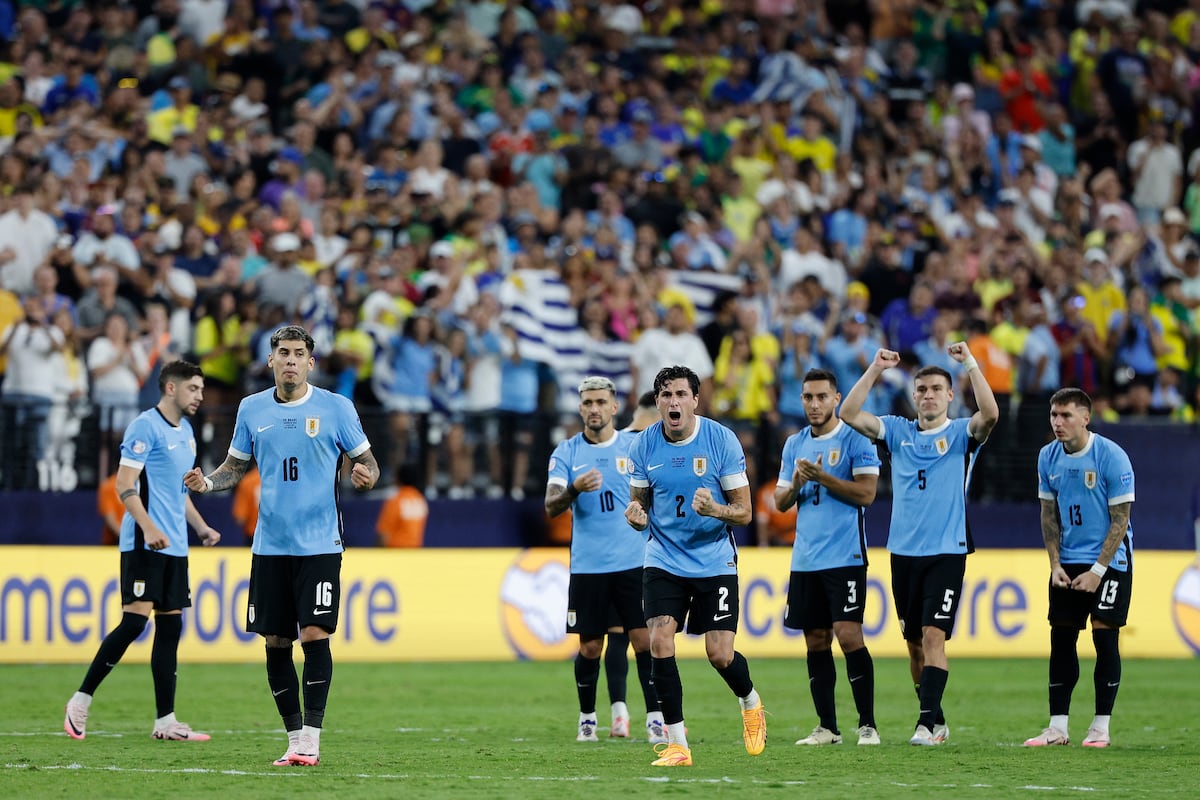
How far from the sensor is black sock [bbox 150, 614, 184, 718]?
1292 cm

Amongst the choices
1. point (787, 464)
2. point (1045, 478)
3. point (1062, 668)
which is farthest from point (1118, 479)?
point (787, 464)

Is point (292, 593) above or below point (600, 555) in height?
below

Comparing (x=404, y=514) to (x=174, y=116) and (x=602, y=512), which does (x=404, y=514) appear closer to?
(x=174, y=116)

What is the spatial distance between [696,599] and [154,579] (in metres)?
4.03

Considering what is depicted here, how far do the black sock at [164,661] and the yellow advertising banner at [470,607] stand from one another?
6632 millimetres

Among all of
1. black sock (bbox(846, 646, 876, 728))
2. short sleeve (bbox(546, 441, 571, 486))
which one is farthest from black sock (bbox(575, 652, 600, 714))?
black sock (bbox(846, 646, 876, 728))

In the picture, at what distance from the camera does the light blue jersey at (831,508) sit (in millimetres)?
12898

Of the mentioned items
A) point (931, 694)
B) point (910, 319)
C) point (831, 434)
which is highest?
point (910, 319)

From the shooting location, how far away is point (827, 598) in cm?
1290

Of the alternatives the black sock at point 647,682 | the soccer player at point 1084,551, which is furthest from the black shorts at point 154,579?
the soccer player at point 1084,551

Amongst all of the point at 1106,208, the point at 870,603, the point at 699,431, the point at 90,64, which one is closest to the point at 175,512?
the point at 699,431

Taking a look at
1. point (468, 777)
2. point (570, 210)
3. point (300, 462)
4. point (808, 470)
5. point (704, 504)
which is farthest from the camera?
point (570, 210)

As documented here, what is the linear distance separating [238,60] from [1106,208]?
40.8 ft

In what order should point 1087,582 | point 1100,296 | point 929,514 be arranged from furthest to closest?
1. point 1100,296
2. point 929,514
3. point 1087,582
